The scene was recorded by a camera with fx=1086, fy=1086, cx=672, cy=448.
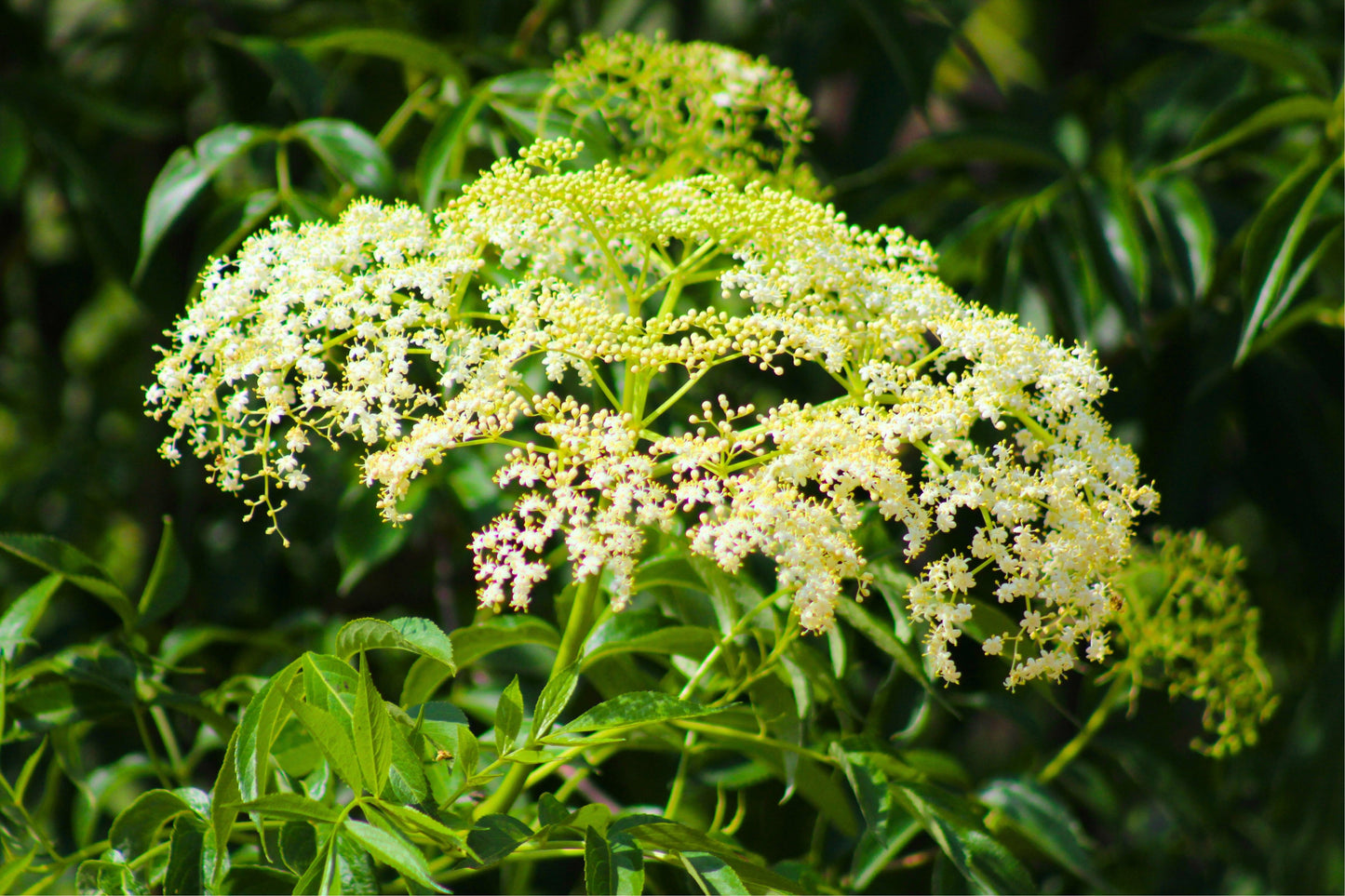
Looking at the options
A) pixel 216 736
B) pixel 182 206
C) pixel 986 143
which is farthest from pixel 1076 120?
pixel 216 736

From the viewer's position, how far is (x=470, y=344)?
1095mm

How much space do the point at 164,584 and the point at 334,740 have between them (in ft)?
2.10

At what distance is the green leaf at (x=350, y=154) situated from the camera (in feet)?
5.03

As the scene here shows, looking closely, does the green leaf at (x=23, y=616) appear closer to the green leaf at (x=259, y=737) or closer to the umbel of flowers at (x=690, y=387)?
the umbel of flowers at (x=690, y=387)

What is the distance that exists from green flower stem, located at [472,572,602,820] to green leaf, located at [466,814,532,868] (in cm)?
12

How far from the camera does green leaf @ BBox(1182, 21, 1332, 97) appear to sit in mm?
1649

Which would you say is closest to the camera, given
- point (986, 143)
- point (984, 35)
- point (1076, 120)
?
point (986, 143)

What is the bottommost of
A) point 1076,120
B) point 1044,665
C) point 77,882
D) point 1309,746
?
point 1309,746

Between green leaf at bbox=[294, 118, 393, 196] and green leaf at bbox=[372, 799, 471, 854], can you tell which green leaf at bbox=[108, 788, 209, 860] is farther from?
green leaf at bbox=[294, 118, 393, 196]

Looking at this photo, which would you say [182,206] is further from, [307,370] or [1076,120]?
[1076,120]

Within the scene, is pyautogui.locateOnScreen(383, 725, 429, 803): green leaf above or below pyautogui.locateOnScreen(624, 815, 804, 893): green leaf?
above

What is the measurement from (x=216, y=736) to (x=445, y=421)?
2.44ft

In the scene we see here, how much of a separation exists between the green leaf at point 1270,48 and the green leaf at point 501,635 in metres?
1.29

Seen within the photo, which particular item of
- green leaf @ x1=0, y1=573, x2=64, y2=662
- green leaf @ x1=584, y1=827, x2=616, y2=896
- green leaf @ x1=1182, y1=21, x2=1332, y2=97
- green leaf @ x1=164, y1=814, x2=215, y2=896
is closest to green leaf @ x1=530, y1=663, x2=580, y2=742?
green leaf @ x1=584, y1=827, x2=616, y2=896
